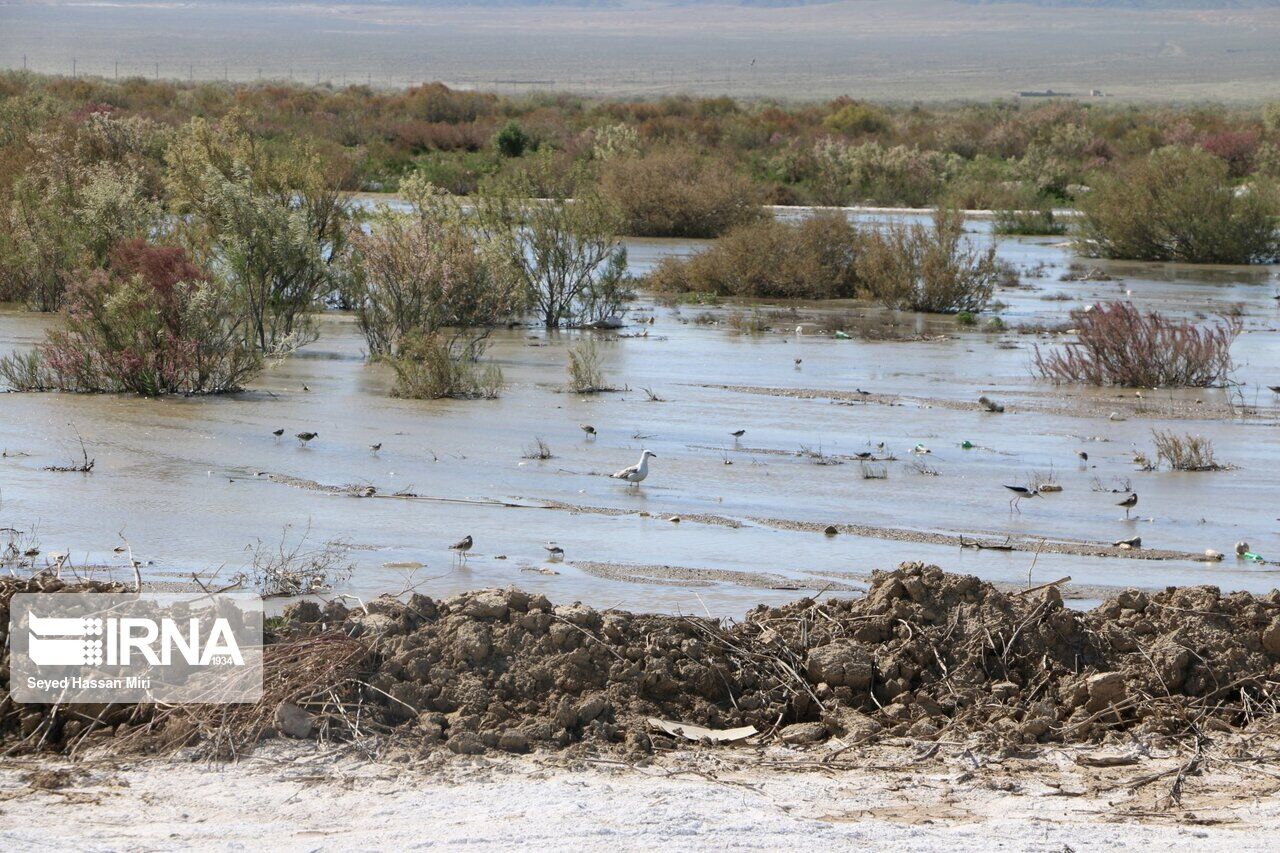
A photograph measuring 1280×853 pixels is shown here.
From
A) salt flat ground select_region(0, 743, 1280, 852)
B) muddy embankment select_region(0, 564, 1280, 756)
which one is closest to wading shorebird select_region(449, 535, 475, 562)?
muddy embankment select_region(0, 564, 1280, 756)

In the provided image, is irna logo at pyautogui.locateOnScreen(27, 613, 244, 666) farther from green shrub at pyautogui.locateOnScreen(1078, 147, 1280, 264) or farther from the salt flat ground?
green shrub at pyautogui.locateOnScreen(1078, 147, 1280, 264)

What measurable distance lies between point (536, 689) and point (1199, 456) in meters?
8.20

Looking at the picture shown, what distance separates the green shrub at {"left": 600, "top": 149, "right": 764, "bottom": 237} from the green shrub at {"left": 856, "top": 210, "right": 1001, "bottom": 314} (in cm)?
942

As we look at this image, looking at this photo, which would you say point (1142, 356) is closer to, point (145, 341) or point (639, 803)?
point (145, 341)

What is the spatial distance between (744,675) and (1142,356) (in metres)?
12.3

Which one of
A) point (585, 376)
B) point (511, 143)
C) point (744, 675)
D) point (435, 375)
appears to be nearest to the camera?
point (744, 675)

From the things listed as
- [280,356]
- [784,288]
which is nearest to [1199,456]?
[280,356]

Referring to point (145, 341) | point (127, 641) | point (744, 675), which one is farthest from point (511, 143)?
point (744, 675)

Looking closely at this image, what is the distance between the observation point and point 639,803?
5.50 metres

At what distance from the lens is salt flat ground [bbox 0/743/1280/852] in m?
5.22

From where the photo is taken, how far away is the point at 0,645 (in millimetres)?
6500

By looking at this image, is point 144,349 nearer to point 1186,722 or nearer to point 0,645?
point 0,645

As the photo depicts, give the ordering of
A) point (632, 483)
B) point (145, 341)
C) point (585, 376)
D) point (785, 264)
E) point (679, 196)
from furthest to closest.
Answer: point (679, 196)
point (785, 264)
point (585, 376)
point (145, 341)
point (632, 483)

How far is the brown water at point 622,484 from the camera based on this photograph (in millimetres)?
9461
